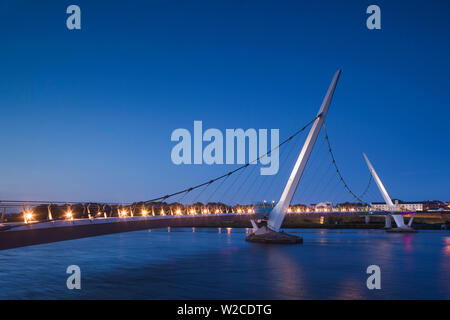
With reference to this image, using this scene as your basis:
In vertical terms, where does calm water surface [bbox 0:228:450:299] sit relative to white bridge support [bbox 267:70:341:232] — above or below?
below

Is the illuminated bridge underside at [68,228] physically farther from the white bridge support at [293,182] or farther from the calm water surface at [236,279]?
the white bridge support at [293,182]

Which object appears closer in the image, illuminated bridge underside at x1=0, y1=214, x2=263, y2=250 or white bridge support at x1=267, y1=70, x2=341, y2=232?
illuminated bridge underside at x1=0, y1=214, x2=263, y2=250

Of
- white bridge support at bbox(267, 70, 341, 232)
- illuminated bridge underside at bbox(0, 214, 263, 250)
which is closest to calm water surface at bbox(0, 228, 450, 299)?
illuminated bridge underside at bbox(0, 214, 263, 250)

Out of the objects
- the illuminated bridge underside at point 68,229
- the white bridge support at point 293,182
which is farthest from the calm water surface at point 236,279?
the white bridge support at point 293,182

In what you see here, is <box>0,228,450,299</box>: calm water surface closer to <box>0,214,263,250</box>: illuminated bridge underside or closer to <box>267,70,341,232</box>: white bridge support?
<box>0,214,263,250</box>: illuminated bridge underside

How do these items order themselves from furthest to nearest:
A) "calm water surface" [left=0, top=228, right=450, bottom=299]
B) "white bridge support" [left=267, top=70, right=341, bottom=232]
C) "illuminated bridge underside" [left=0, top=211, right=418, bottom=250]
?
"white bridge support" [left=267, top=70, right=341, bottom=232], "calm water surface" [left=0, top=228, right=450, bottom=299], "illuminated bridge underside" [left=0, top=211, right=418, bottom=250]

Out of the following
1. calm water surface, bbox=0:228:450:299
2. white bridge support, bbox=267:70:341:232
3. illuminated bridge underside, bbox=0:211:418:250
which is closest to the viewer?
illuminated bridge underside, bbox=0:211:418:250

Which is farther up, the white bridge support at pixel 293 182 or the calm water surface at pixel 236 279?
the white bridge support at pixel 293 182

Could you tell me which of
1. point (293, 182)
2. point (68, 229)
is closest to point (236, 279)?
point (68, 229)

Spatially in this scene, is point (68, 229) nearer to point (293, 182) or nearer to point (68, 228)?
point (68, 228)

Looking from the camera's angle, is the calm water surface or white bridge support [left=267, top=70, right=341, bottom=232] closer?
the calm water surface

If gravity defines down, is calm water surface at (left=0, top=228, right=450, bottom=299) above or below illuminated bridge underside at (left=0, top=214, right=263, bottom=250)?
below

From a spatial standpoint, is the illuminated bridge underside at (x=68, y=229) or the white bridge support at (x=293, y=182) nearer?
the illuminated bridge underside at (x=68, y=229)
